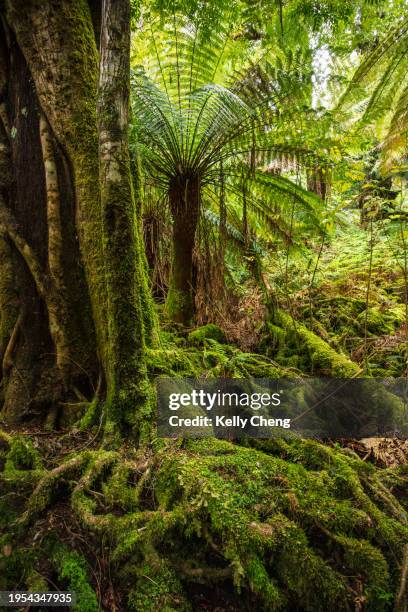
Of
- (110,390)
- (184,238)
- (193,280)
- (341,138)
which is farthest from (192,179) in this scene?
(110,390)

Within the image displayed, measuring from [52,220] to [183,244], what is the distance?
4.71 feet

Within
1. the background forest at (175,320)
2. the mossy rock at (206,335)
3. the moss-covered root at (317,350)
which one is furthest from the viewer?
the mossy rock at (206,335)

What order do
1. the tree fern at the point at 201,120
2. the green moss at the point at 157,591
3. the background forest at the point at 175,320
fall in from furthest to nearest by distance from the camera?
the tree fern at the point at 201,120 < the background forest at the point at 175,320 < the green moss at the point at 157,591

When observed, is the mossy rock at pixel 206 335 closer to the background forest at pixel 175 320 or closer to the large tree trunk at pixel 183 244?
the background forest at pixel 175 320

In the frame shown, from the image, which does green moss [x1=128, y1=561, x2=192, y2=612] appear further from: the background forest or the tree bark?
the tree bark

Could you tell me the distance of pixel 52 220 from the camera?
94.9 inches

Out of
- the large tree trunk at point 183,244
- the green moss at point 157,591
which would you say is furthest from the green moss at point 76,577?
the large tree trunk at point 183,244

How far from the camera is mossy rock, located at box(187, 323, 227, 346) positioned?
11.1 feet

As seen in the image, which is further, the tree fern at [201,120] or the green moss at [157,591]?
the tree fern at [201,120]

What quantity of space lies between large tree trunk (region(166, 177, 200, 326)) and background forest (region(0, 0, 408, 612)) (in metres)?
0.02

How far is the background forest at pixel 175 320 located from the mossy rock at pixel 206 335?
3 cm

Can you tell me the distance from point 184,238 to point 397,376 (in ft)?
7.11

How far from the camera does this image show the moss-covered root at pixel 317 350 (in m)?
2.76

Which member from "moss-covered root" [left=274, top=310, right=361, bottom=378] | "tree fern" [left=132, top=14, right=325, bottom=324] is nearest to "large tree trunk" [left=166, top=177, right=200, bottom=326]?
"tree fern" [left=132, top=14, right=325, bottom=324]
